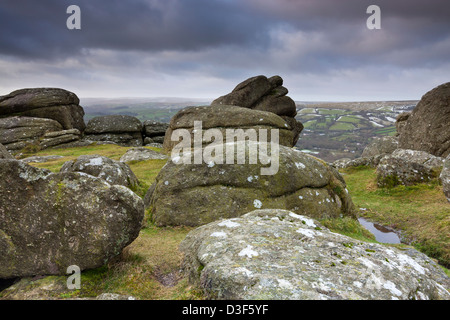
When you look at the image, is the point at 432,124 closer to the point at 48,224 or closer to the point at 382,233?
the point at 382,233

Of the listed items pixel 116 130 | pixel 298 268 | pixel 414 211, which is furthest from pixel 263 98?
pixel 298 268

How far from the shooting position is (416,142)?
130ft

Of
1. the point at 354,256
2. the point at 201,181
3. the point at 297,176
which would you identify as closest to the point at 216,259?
the point at 354,256

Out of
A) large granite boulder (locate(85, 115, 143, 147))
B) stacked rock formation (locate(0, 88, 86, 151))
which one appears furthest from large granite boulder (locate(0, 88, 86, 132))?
large granite boulder (locate(85, 115, 143, 147))

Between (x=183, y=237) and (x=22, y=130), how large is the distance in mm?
55894

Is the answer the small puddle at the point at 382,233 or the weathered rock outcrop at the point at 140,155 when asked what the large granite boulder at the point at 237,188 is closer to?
the small puddle at the point at 382,233

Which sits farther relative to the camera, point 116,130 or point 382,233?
point 116,130

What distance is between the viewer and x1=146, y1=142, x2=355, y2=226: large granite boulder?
604 inches

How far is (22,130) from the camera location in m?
53.0

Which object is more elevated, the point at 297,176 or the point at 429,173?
the point at 297,176

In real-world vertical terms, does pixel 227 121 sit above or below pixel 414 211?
above

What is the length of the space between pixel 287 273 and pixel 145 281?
476 cm

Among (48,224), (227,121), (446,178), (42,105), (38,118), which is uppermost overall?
(42,105)
